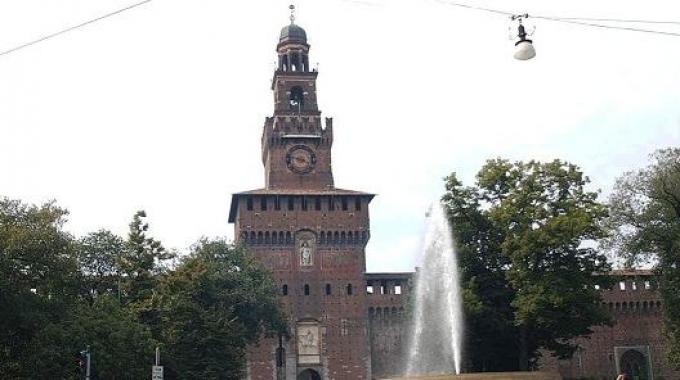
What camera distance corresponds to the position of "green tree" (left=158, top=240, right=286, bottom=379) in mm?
45094

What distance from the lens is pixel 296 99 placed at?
66.0m

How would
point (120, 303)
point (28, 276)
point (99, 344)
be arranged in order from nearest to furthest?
point (28, 276) → point (99, 344) → point (120, 303)

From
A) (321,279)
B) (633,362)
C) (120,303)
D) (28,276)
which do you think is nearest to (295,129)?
(321,279)

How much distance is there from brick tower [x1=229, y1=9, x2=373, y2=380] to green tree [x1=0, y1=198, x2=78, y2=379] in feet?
84.8

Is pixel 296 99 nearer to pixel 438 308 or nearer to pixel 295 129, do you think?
pixel 295 129

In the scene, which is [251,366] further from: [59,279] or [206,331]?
[59,279]

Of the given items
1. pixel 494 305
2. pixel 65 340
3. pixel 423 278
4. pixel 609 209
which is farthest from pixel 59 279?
pixel 609 209

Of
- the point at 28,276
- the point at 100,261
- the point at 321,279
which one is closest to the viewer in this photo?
the point at 28,276

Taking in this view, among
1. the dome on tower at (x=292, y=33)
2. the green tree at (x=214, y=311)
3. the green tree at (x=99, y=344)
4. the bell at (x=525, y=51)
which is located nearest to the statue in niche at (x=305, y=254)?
the green tree at (x=214, y=311)

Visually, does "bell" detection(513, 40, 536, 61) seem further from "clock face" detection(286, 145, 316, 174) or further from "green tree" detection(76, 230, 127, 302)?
"clock face" detection(286, 145, 316, 174)

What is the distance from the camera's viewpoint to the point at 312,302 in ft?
198

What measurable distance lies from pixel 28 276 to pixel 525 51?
70.4 ft

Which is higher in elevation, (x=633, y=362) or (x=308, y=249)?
(x=308, y=249)

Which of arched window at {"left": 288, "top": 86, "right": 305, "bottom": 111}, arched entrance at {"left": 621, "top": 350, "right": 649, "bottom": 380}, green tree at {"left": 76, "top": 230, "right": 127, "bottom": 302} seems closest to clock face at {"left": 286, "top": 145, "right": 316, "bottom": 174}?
arched window at {"left": 288, "top": 86, "right": 305, "bottom": 111}
